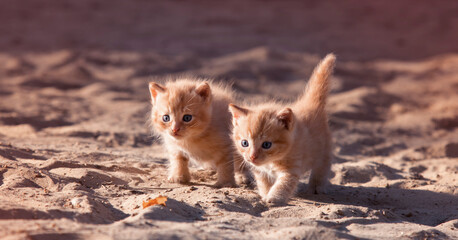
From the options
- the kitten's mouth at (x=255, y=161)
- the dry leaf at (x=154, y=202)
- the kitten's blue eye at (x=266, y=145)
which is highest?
the kitten's blue eye at (x=266, y=145)

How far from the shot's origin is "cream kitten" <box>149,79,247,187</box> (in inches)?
181

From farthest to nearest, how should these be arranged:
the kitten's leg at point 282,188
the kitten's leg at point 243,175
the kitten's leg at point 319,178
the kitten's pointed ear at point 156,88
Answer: the kitten's leg at point 243,175
the kitten's leg at point 319,178
the kitten's pointed ear at point 156,88
the kitten's leg at point 282,188

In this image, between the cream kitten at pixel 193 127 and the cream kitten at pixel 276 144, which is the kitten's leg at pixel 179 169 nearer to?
the cream kitten at pixel 193 127

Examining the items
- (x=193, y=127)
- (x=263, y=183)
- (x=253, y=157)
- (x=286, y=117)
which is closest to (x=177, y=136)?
(x=193, y=127)

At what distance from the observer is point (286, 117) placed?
4352mm

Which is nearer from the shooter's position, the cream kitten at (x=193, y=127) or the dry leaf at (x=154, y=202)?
the dry leaf at (x=154, y=202)

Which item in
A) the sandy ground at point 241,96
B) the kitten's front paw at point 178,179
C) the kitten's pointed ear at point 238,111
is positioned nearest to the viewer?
the sandy ground at point 241,96

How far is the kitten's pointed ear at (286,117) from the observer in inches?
170

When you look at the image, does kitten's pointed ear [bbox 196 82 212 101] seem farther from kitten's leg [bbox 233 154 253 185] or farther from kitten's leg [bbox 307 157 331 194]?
kitten's leg [bbox 307 157 331 194]

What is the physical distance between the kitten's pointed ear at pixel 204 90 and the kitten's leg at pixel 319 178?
1.21 meters

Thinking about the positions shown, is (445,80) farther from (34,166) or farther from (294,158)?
(34,166)

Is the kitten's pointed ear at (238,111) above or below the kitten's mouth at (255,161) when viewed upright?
above

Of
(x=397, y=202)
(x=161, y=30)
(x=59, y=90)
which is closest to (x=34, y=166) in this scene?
(x=397, y=202)

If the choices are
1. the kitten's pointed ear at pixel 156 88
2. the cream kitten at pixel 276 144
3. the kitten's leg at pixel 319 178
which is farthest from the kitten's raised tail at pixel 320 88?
the kitten's pointed ear at pixel 156 88
